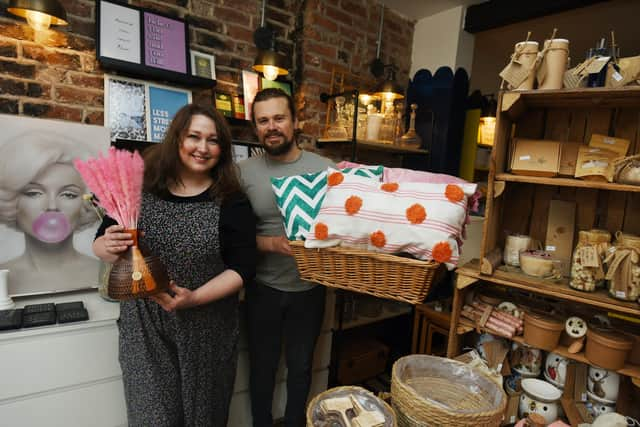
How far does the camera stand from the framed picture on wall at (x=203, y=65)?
2.06m

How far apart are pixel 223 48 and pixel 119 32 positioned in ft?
1.84

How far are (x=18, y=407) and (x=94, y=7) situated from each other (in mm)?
1702

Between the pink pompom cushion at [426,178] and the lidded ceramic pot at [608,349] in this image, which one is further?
the lidded ceramic pot at [608,349]

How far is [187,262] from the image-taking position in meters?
1.23

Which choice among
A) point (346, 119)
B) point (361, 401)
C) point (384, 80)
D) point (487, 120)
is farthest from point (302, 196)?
point (487, 120)

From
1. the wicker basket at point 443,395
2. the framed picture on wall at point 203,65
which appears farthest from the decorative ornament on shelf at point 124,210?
the framed picture on wall at point 203,65

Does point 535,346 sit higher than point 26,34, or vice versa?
point 26,34

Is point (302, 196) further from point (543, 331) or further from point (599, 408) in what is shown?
point (599, 408)

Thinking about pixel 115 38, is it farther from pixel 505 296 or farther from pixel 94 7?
pixel 505 296

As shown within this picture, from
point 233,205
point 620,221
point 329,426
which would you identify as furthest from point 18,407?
point 620,221

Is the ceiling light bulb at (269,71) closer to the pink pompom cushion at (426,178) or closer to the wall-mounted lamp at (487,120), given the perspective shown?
the pink pompom cushion at (426,178)

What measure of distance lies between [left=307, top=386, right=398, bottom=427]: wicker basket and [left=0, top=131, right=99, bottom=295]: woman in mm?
1266

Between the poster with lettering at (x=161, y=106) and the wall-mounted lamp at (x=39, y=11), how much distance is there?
0.46 m

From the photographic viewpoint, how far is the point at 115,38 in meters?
1.80
